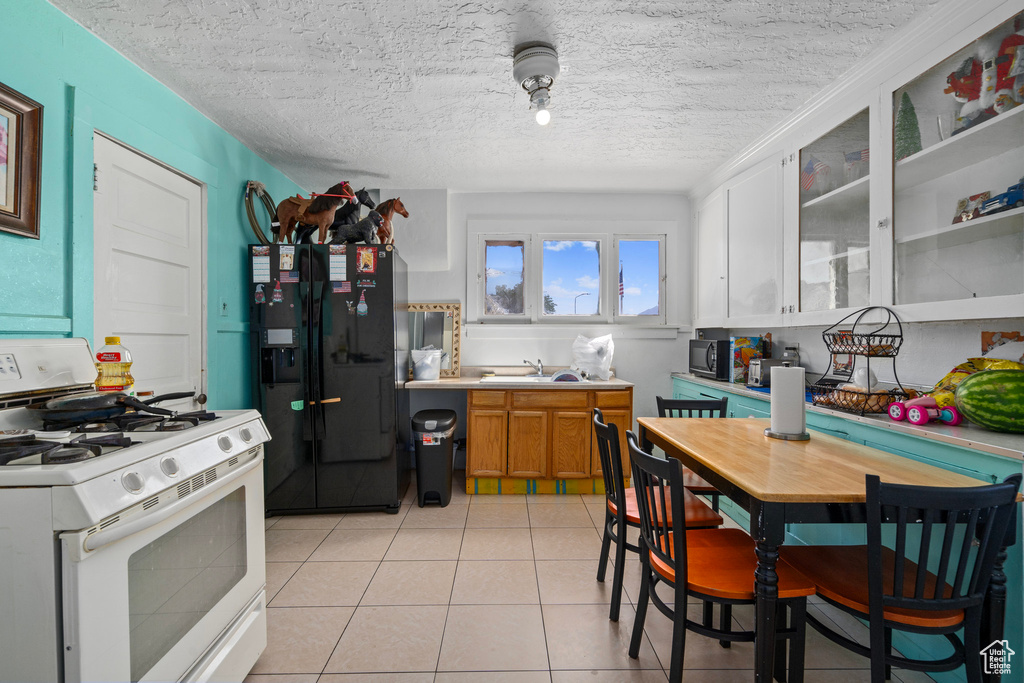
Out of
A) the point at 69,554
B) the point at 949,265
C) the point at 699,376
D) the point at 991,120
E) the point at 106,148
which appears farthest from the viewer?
the point at 699,376

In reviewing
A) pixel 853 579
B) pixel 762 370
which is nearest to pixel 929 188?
pixel 762 370

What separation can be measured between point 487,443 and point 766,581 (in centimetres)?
241

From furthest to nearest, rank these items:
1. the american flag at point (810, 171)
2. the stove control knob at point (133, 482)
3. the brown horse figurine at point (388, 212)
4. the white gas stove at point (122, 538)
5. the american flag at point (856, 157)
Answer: the brown horse figurine at point (388, 212) → the american flag at point (810, 171) → the american flag at point (856, 157) → the stove control knob at point (133, 482) → the white gas stove at point (122, 538)

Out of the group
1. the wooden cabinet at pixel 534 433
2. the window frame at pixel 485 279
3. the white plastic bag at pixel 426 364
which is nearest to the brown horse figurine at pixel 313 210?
the white plastic bag at pixel 426 364

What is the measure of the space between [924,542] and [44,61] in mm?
3245

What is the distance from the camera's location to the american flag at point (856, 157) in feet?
7.44

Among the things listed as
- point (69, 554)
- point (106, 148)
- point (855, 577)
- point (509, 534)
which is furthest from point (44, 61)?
point (855, 577)

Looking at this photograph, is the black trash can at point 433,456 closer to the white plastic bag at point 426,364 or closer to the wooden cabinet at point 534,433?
the wooden cabinet at point 534,433

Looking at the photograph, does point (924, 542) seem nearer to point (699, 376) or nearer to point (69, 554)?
point (69, 554)

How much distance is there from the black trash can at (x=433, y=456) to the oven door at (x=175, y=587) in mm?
1570

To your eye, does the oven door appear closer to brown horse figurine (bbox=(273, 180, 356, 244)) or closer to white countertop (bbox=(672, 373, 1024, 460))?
brown horse figurine (bbox=(273, 180, 356, 244))

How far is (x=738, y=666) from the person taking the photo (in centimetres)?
174

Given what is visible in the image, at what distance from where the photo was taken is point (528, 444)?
139 inches

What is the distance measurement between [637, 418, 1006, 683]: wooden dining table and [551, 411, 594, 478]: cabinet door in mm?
1609
